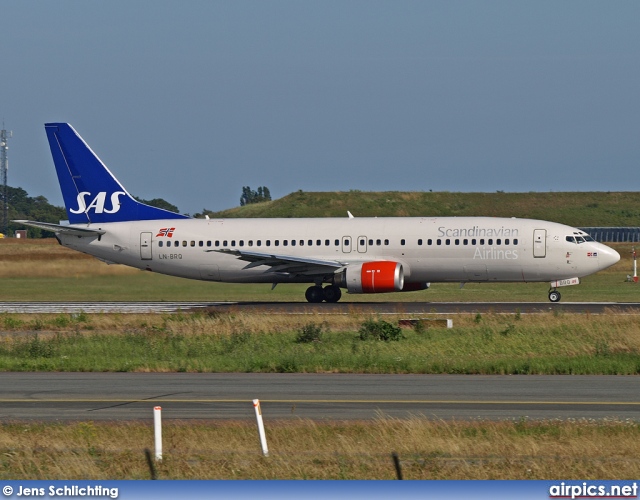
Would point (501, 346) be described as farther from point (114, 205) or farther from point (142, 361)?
point (114, 205)

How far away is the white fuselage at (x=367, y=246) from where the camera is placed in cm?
4162

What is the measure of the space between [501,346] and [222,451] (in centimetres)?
1520

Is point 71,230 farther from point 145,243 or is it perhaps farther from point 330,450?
point 330,450

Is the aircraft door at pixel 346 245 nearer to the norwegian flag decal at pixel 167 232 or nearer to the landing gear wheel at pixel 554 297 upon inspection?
the norwegian flag decal at pixel 167 232

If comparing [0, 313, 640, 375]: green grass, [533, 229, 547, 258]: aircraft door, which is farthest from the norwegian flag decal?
[533, 229, 547, 258]: aircraft door

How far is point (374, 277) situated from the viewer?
133 ft

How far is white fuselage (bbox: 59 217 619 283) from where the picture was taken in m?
41.6

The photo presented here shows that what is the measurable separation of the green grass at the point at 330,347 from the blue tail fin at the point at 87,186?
13033 millimetres

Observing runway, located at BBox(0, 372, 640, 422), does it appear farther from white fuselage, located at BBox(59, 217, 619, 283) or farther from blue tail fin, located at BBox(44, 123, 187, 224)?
blue tail fin, located at BBox(44, 123, 187, 224)

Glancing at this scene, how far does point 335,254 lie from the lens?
43375 millimetres

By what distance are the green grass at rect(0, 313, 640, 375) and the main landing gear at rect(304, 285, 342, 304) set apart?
9597 millimetres

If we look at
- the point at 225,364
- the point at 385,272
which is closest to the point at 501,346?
the point at 225,364

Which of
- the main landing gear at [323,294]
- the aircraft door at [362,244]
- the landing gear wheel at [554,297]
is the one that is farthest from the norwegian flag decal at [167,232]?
the landing gear wheel at [554,297]

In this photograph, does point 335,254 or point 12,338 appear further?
Answer: point 335,254
